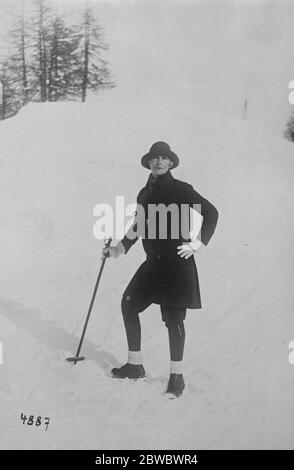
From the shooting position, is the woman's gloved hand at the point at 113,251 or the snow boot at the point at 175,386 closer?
the snow boot at the point at 175,386

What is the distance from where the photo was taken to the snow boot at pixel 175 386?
397cm

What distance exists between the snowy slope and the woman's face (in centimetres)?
35

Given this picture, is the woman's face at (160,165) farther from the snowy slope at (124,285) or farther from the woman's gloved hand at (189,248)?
the woman's gloved hand at (189,248)

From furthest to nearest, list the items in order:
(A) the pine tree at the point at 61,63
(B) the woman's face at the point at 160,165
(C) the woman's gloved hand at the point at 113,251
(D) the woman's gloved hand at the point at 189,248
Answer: (A) the pine tree at the point at 61,63 < (C) the woman's gloved hand at the point at 113,251 < (B) the woman's face at the point at 160,165 < (D) the woman's gloved hand at the point at 189,248

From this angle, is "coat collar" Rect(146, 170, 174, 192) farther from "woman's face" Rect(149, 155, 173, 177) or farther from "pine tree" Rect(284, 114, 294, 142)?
"pine tree" Rect(284, 114, 294, 142)

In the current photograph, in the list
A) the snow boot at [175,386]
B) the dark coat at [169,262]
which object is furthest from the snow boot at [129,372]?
the dark coat at [169,262]

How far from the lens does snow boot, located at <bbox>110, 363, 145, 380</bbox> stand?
4086 millimetres

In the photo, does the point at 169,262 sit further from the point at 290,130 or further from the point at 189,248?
the point at 290,130

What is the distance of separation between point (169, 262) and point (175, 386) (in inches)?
34.5

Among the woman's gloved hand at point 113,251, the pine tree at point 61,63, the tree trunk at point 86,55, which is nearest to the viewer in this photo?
the woman's gloved hand at point 113,251

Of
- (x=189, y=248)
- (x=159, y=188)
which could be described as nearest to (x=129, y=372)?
(x=189, y=248)

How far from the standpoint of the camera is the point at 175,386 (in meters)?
3.97

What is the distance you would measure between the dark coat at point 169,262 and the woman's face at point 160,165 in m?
0.04
